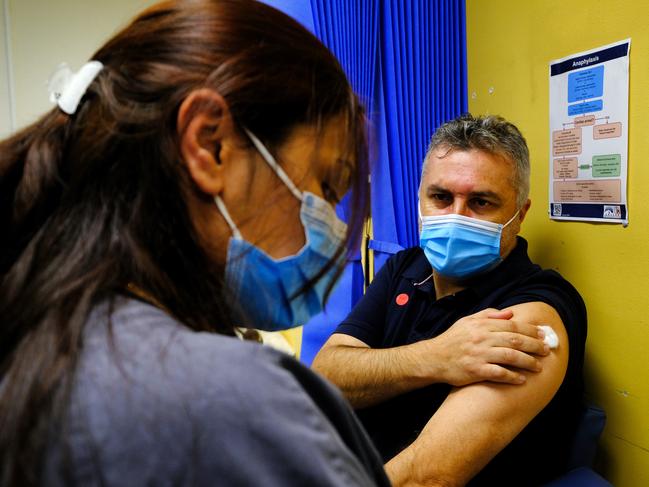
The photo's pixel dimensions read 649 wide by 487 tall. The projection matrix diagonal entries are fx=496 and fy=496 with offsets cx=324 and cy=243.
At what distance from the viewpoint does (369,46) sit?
1806 millimetres

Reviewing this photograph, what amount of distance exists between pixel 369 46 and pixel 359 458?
159cm

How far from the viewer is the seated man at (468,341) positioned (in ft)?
3.62

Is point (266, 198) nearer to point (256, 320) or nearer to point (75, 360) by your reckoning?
point (256, 320)

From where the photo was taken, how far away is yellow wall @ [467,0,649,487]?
1323mm

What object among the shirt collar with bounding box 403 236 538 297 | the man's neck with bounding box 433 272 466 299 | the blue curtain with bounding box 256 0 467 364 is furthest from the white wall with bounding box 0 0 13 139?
the shirt collar with bounding box 403 236 538 297

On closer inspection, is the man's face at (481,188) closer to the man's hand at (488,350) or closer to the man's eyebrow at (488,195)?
the man's eyebrow at (488,195)

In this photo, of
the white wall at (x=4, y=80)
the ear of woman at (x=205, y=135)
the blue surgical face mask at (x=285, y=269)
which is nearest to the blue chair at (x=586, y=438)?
the blue surgical face mask at (x=285, y=269)

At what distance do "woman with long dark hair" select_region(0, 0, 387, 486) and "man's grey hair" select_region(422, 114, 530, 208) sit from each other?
808 mm

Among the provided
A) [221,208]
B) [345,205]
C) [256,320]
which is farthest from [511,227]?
[221,208]

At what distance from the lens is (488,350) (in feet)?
3.77

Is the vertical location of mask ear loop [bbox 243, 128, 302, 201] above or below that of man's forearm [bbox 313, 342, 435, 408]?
above

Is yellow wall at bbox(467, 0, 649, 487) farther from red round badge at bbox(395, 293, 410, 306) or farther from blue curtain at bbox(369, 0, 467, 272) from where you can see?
red round badge at bbox(395, 293, 410, 306)

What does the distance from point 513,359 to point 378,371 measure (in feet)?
1.17

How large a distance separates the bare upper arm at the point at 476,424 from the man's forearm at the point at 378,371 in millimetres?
105
